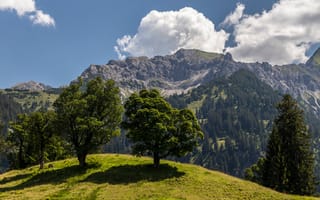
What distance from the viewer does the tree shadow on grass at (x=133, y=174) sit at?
173 ft

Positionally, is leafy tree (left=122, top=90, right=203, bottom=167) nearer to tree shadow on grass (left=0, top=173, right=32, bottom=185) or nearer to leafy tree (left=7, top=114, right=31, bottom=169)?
tree shadow on grass (left=0, top=173, right=32, bottom=185)

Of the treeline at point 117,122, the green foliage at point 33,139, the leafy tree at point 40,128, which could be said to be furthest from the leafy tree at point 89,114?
the leafy tree at point 40,128

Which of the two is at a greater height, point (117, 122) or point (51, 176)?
point (117, 122)

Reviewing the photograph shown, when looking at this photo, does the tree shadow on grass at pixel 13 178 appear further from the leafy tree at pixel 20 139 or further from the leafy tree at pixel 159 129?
the leafy tree at pixel 159 129

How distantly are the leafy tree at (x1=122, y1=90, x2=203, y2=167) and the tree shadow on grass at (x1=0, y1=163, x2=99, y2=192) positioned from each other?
10.7 meters

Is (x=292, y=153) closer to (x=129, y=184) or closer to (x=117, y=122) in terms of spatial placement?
(x=117, y=122)

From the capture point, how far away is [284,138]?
70.9 m

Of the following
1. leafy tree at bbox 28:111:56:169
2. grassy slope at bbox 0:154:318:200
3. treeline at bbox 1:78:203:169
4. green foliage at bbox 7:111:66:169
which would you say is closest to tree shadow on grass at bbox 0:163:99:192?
grassy slope at bbox 0:154:318:200

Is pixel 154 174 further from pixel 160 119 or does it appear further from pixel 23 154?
pixel 23 154

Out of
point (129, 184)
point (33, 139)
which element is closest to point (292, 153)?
point (129, 184)

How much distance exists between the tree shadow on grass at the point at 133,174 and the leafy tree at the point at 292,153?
26.7 m

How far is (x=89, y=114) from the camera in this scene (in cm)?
6266

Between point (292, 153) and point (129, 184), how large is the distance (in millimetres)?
37925

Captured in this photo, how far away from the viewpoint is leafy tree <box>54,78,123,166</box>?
60250 millimetres
